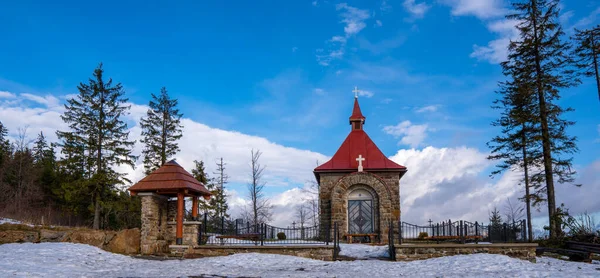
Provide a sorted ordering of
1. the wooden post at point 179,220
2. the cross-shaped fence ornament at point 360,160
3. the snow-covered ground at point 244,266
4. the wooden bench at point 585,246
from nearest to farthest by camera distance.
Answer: the snow-covered ground at point 244,266 < the wooden bench at point 585,246 < the wooden post at point 179,220 < the cross-shaped fence ornament at point 360,160

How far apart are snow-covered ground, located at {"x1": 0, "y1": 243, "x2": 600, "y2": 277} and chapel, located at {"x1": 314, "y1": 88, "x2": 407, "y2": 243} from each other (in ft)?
26.6

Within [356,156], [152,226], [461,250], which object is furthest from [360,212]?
[152,226]

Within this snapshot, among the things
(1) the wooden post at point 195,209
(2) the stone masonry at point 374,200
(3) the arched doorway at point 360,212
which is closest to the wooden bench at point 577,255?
(2) the stone masonry at point 374,200

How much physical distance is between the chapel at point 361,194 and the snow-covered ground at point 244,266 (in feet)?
26.6

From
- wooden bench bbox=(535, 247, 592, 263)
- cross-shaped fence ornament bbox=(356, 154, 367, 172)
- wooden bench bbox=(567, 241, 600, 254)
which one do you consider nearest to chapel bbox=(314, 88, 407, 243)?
cross-shaped fence ornament bbox=(356, 154, 367, 172)

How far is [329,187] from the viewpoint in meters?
24.1

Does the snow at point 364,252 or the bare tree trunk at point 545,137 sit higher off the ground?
the bare tree trunk at point 545,137

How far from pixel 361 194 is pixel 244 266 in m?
11.4

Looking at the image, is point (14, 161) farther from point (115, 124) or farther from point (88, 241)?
point (88, 241)

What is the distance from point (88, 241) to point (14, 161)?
24.0 metres

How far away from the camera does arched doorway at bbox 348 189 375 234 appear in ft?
74.1

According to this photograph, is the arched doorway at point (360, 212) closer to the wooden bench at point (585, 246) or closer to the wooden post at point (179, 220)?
the wooden bench at point (585, 246)

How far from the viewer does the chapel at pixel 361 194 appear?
22.0 meters

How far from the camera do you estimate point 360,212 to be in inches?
891
